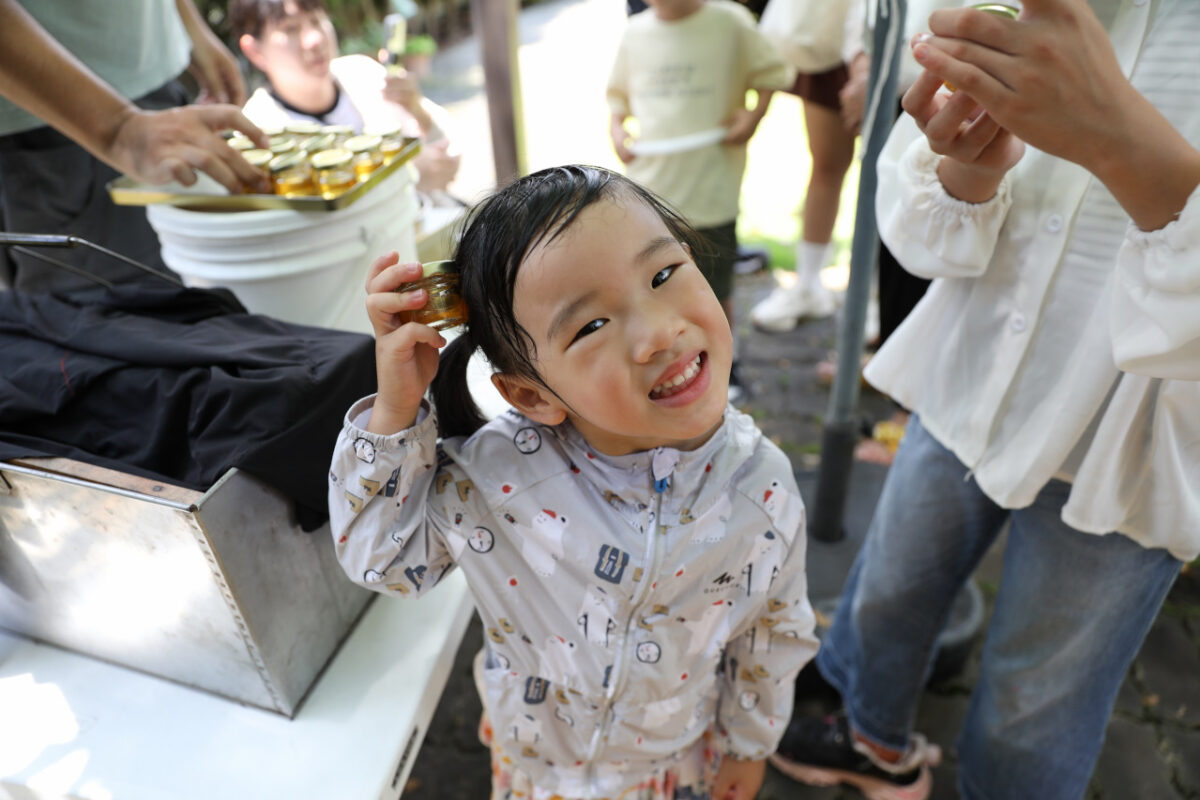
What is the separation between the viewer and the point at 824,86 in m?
2.53

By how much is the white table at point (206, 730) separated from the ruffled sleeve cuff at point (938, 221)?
0.81m

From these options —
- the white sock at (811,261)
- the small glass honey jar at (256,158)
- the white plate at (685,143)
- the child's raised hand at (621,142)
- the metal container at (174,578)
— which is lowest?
the white sock at (811,261)

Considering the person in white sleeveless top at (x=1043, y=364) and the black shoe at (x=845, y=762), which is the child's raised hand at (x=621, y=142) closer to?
the person in white sleeveless top at (x=1043, y=364)

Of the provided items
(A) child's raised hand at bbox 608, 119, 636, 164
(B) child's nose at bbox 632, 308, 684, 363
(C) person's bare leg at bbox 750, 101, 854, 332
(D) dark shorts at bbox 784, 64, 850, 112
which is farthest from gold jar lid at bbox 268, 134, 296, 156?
(C) person's bare leg at bbox 750, 101, 854, 332

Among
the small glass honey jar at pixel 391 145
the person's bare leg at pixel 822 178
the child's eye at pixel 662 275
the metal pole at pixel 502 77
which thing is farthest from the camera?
the person's bare leg at pixel 822 178

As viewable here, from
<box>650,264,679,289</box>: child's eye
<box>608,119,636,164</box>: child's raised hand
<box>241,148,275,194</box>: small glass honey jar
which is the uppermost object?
<box>650,264,679,289</box>: child's eye

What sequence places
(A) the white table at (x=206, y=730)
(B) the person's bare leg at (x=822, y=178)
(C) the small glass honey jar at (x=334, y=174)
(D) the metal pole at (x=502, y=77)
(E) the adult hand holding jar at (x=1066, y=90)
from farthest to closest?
(B) the person's bare leg at (x=822, y=178), (D) the metal pole at (x=502, y=77), (C) the small glass honey jar at (x=334, y=174), (A) the white table at (x=206, y=730), (E) the adult hand holding jar at (x=1066, y=90)

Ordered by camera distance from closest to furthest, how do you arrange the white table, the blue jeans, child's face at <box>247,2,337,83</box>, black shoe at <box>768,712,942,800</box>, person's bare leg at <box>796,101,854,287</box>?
1. the white table
2. the blue jeans
3. black shoe at <box>768,712,942,800</box>
4. child's face at <box>247,2,337,83</box>
5. person's bare leg at <box>796,101,854,287</box>

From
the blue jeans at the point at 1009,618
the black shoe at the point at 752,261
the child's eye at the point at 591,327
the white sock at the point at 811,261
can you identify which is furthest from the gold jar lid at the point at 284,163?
the black shoe at the point at 752,261

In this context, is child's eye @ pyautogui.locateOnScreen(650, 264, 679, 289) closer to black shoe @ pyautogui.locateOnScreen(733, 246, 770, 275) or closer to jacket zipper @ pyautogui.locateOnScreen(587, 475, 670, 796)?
jacket zipper @ pyautogui.locateOnScreen(587, 475, 670, 796)

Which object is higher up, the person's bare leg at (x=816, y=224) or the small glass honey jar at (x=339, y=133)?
the small glass honey jar at (x=339, y=133)

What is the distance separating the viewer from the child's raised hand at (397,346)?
67 centimetres

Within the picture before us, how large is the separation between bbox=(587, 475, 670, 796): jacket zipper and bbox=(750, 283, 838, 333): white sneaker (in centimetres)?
244

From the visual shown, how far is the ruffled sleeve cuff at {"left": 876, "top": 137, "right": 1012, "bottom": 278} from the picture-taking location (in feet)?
2.92
